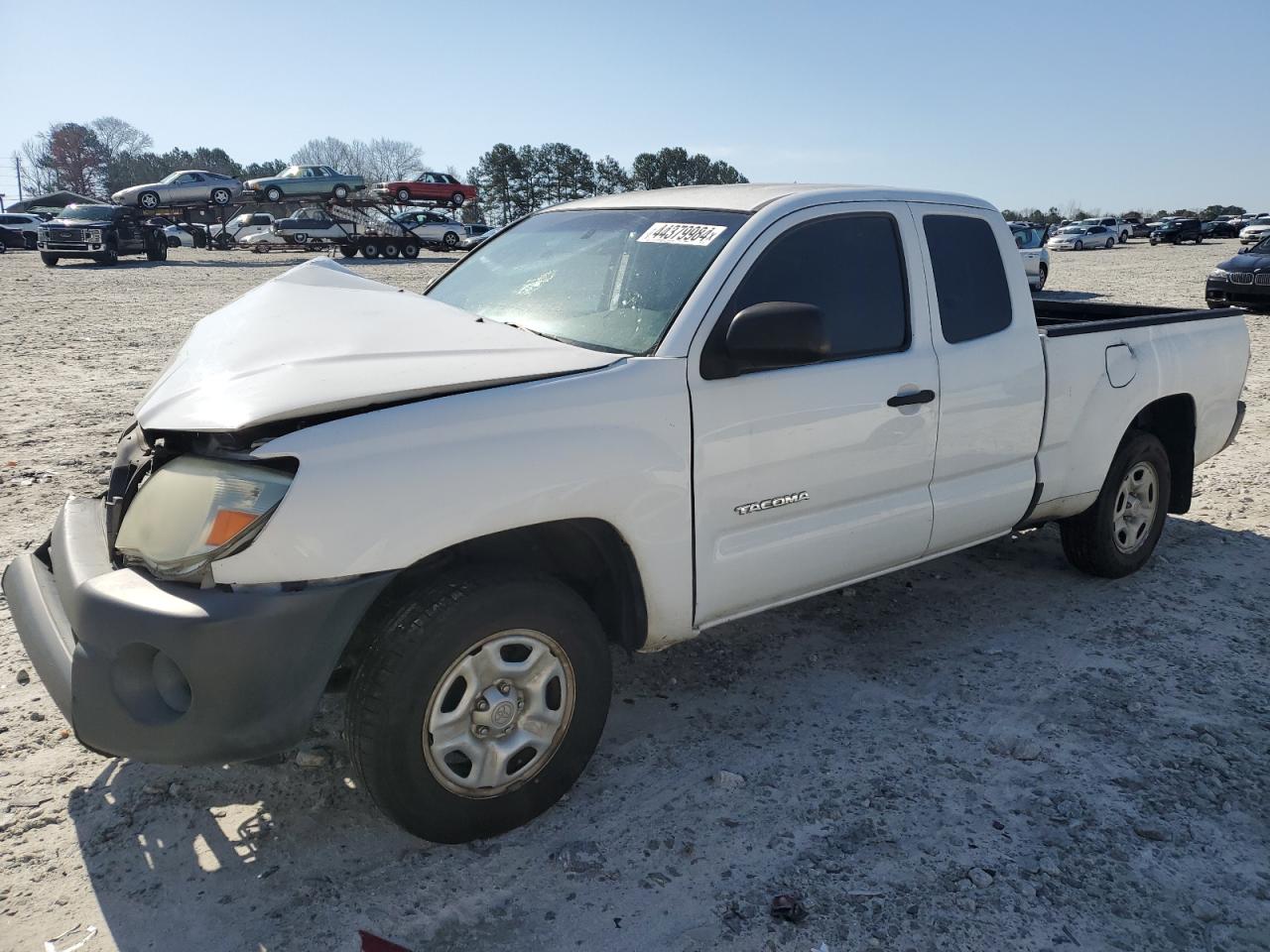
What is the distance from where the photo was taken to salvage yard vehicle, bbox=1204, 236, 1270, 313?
601 inches

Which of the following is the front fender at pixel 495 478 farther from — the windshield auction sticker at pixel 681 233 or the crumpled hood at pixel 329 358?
the windshield auction sticker at pixel 681 233

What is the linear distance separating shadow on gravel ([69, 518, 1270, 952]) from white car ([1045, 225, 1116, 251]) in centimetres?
4829

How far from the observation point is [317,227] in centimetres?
3394

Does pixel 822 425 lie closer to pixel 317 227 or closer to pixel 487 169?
pixel 317 227

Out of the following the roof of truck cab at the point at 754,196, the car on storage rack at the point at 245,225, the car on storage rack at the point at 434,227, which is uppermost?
the car on storage rack at the point at 245,225

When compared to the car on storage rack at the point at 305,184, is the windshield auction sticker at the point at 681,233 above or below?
below

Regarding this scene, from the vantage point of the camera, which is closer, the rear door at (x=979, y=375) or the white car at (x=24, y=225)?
the rear door at (x=979, y=375)

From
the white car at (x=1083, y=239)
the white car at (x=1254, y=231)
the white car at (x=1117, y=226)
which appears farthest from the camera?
the white car at (x=1117, y=226)

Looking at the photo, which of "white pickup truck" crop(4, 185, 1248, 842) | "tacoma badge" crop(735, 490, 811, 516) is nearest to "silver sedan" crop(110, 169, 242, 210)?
"white pickup truck" crop(4, 185, 1248, 842)

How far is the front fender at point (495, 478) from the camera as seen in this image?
2.32m

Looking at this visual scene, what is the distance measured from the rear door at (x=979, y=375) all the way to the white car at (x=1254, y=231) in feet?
151

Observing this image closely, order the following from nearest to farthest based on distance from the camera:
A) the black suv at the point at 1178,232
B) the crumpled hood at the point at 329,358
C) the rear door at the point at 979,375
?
the crumpled hood at the point at 329,358 → the rear door at the point at 979,375 → the black suv at the point at 1178,232

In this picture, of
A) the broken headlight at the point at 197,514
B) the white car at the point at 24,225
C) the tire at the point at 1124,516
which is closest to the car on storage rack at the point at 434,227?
the white car at the point at 24,225

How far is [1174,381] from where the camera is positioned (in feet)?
15.5
